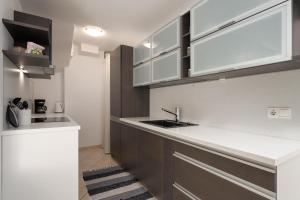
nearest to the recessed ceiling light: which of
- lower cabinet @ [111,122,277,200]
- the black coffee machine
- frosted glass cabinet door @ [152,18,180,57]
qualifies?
frosted glass cabinet door @ [152,18,180,57]

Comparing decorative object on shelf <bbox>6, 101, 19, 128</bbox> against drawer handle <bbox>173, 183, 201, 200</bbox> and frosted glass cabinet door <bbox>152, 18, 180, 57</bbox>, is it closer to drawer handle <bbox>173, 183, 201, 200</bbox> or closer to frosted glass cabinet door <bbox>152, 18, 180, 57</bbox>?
drawer handle <bbox>173, 183, 201, 200</bbox>

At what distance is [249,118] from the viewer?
1.48 meters

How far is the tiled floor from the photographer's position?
281cm

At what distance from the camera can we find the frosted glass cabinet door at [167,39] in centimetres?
185

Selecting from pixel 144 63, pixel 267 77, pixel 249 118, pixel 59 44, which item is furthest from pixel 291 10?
pixel 59 44

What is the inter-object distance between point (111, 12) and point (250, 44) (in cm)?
181

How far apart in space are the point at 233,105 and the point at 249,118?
19cm

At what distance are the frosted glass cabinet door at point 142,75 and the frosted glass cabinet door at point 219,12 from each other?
0.93m

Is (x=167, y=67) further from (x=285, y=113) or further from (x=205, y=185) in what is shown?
(x=205, y=185)

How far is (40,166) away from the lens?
1328mm

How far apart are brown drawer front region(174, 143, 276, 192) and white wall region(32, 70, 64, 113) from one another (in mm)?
3392

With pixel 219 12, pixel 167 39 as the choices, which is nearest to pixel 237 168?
pixel 219 12

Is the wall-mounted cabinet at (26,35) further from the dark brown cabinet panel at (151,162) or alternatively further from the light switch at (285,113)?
the light switch at (285,113)

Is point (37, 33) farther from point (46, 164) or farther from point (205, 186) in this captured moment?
point (205, 186)
